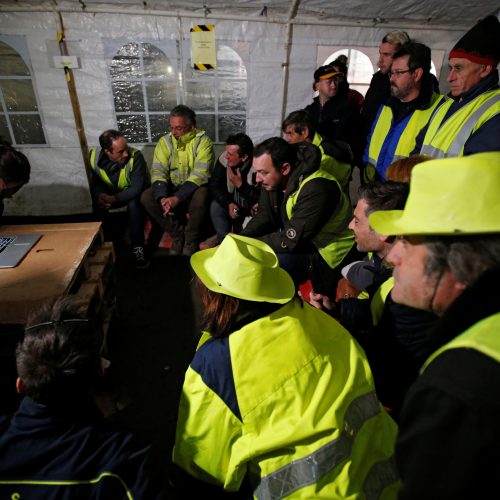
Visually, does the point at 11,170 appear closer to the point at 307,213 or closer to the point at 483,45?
the point at 307,213

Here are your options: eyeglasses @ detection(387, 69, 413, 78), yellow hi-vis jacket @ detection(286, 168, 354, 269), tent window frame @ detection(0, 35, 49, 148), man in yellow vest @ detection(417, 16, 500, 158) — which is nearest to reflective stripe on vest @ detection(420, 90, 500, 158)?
man in yellow vest @ detection(417, 16, 500, 158)

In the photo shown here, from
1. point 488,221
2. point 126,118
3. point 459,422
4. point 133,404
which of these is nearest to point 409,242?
point 488,221

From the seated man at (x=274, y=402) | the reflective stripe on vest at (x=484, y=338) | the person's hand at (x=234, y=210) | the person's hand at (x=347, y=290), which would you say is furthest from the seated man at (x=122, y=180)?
the reflective stripe on vest at (x=484, y=338)

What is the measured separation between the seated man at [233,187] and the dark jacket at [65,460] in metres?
3.15

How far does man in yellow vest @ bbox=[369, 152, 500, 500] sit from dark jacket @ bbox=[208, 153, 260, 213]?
2.94 meters

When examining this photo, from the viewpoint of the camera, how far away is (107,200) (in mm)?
4227

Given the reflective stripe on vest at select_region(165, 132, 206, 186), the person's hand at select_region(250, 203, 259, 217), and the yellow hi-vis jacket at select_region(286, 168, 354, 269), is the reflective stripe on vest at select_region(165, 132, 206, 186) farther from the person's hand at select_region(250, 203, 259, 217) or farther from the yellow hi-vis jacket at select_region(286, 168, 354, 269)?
the yellow hi-vis jacket at select_region(286, 168, 354, 269)

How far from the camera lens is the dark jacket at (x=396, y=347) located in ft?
4.76

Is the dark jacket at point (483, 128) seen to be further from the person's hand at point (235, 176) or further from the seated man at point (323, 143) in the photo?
the person's hand at point (235, 176)

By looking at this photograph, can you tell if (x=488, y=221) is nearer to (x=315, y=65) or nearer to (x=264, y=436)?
(x=264, y=436)

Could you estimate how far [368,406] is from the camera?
3.95 feet

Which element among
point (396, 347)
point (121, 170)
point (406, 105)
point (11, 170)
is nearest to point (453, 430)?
point (396, 347)

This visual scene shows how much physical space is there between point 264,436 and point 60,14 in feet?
15.6

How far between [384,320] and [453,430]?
3.26ft
